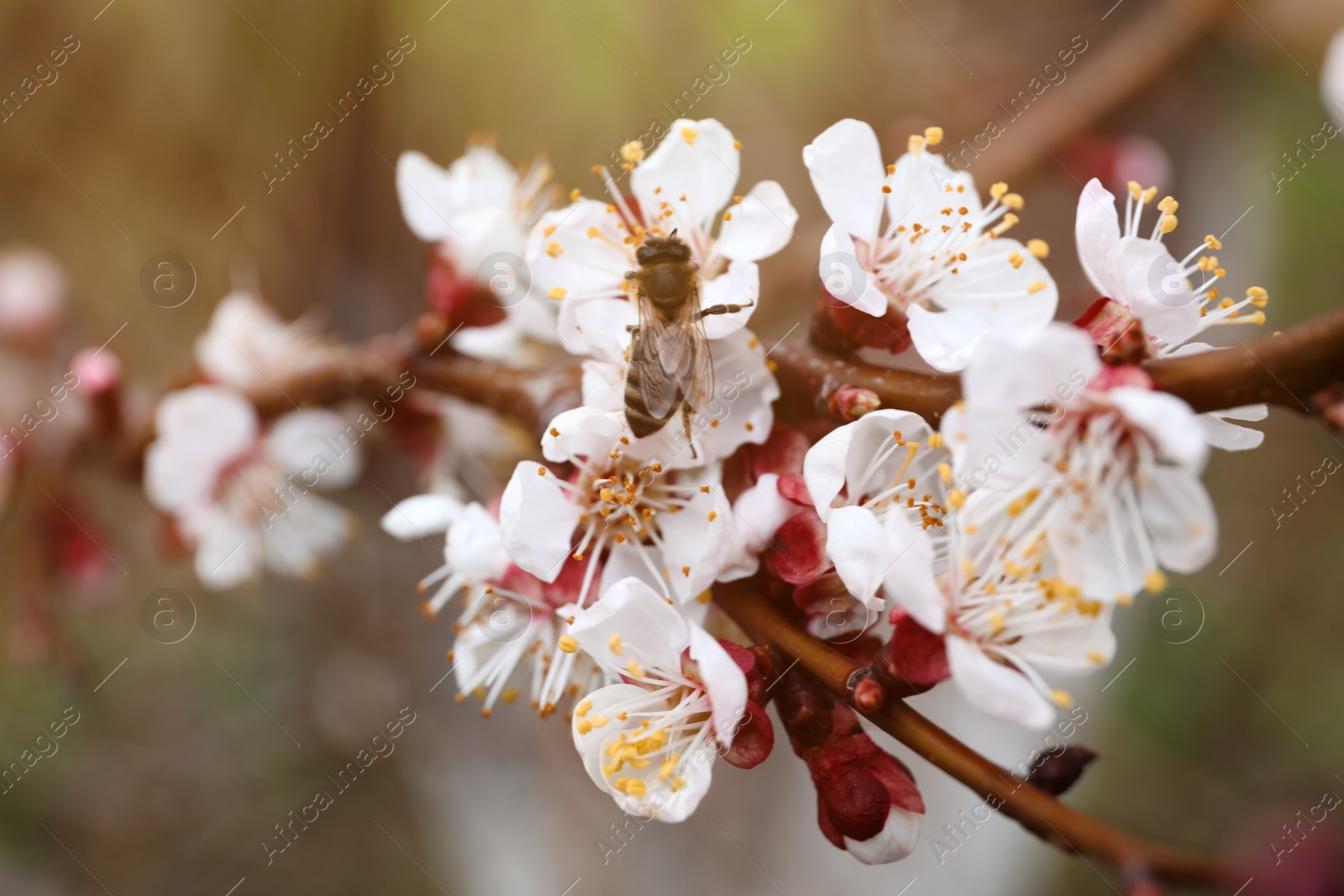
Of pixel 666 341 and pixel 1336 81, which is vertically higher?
pixel 666 341

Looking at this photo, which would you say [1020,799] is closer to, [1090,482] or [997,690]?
[997,690]

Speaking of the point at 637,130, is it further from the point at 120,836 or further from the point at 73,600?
the point at 120,836

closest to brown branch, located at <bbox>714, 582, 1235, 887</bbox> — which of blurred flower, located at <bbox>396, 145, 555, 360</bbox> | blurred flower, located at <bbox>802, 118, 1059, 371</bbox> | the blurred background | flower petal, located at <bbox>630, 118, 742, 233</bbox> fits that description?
blurred flower, located at <bbox>802, 118, 1059, 371</bbox>

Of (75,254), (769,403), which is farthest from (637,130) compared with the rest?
(769,403)

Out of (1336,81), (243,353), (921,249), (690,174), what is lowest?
(1336,81)

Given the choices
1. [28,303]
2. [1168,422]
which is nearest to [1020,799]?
[1168,422]

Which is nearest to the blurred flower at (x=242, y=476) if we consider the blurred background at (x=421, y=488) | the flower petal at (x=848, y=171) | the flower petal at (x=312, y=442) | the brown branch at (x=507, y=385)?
the flower petal at (x=312, y=442)
